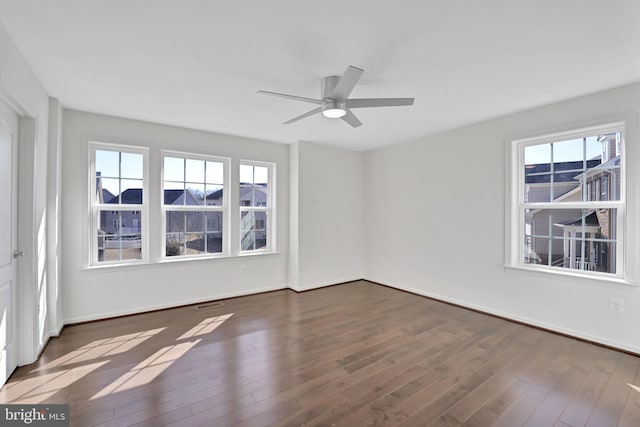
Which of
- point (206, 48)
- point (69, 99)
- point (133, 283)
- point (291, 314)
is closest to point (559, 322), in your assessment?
point (291, 314)

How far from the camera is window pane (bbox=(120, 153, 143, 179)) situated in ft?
12.3

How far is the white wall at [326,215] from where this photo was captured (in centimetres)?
492

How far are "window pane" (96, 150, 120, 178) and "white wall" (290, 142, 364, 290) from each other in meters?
2.51

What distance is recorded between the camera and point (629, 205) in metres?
2.75

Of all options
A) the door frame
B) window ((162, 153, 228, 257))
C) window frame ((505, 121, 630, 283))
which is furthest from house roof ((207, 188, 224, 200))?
window frame ((505, 121, 630, 283))

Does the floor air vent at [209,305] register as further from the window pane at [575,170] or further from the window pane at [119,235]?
the window pane at [575,170]

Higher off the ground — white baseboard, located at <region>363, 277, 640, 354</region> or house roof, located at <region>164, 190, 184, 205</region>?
house roof, located at <region>164, 190, 184, 205</region>

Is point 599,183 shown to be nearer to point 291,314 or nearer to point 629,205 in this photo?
point 629,205

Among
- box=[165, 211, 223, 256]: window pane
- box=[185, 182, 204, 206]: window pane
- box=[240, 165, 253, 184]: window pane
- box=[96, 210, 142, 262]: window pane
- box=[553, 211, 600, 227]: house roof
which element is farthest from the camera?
box=[240, 165, 253, 184]: window pane

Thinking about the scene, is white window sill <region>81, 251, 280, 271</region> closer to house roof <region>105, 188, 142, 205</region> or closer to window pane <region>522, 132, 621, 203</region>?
house roof <region>105, 188, 142, 205</region>

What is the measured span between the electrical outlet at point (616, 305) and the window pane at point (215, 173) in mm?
4901

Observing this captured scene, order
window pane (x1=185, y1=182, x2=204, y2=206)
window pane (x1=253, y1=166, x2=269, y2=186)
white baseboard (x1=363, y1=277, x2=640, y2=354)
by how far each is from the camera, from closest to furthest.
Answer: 1. white baseboard (x1=363, y1=277, x2=640, y2=354)
2. window pane (x1=185, y1=182, x2=204, y2=206)
3. window pane (x1=253, y1=166, x2=269, y2=186)

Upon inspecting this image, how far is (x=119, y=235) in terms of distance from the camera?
373 cm

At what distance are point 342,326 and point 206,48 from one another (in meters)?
3.03
